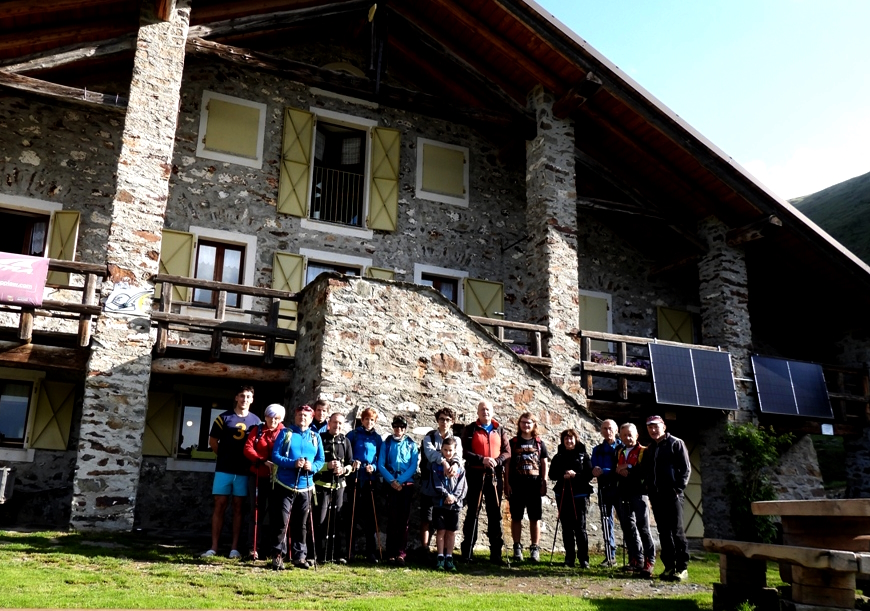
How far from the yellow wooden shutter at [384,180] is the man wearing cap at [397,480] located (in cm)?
628

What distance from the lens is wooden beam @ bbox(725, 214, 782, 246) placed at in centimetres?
1315

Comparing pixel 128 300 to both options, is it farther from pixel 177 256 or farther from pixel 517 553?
pixel 517 553

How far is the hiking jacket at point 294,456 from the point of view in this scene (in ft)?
22.5

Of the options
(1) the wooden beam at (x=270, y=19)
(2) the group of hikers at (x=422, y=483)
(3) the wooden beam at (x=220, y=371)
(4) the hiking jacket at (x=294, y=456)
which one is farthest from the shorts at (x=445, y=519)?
(1) the wooden beam at (x=270, y=19)

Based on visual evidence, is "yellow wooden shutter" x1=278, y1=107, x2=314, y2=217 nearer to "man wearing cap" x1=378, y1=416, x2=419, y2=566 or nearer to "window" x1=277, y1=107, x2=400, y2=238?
"window" x1=277, y1=107, x2=400, y2=238

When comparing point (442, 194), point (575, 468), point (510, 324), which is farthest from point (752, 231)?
point (575, 468)

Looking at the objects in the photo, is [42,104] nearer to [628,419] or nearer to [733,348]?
[628,419]

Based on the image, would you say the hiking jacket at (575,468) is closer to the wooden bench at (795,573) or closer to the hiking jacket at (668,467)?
the hiking jacket at (668,467)

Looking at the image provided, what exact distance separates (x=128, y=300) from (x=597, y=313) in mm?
8258

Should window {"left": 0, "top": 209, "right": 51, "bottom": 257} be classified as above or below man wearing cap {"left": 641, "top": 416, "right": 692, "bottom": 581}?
above

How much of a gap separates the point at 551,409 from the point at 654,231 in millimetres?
6191

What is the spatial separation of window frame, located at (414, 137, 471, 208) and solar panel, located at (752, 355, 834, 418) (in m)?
5.59

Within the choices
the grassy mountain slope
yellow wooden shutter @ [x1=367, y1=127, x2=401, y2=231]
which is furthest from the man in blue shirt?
the grassy mountain slope

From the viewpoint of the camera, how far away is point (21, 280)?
30.7 feet
